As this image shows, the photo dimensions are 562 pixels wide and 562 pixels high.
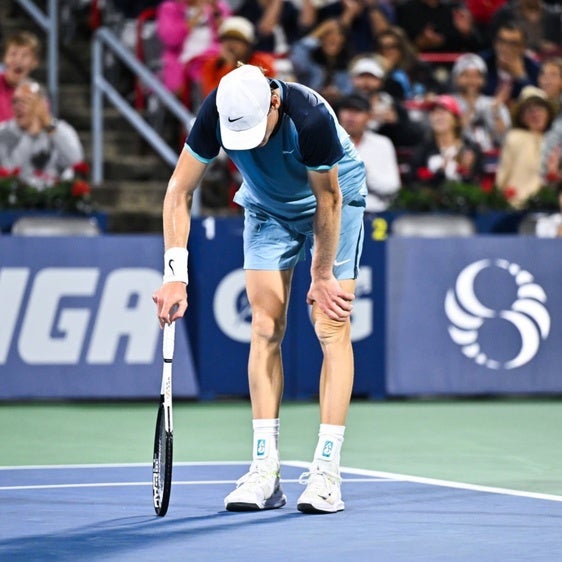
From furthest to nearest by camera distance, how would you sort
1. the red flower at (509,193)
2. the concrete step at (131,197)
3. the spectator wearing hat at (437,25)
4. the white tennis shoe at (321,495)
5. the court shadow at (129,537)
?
the spectator wearing hat at (437,25) < the concrete step at (131,197) < the red flower at (509,193) < the white tennis shoe at (321,495) < the court shadow at (129,537)

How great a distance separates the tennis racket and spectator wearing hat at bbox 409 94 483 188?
26.0 feet

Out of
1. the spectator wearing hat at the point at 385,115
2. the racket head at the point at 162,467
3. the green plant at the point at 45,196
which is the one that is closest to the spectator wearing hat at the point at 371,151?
the spectator wearing hat at the point at 385,115

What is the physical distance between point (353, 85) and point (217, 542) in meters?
9.75

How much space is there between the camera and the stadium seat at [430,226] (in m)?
12.7

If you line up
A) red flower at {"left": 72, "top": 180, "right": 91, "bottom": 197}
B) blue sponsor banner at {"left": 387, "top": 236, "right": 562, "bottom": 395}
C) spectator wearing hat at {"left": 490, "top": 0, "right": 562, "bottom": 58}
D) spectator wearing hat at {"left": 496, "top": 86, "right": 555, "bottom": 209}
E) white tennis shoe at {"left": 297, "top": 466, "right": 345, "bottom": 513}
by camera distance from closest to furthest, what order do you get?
white tennis shoe at {"left": 297, "top": 466, "right": 345, "bottom": 513} → blue sponsor banner at {"left": 387, "top": 236, "right": 562, "bottom": 395} → red flower at {"left": 72, "top": 180, "right": 91, "bottom": 197} → spectator wearing hat at {"left": 496, "top": 86, "right": 555, "bottom": 209} → spectator wearing hat at {"left": 490, "top": 0, "right": 562, "bottom": 58}

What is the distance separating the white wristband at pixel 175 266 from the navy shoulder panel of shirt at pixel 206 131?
0.41 metres

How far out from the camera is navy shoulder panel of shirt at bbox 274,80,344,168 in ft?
21.9

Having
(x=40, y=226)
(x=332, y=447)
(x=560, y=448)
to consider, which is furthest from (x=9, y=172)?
(x=332, y=447)

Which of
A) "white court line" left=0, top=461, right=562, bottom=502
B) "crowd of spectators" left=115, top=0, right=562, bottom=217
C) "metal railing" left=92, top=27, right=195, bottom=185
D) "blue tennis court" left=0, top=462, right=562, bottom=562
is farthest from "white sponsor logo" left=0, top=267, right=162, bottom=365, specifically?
"metal railing" left=92, top=27, right=195, bottom=185

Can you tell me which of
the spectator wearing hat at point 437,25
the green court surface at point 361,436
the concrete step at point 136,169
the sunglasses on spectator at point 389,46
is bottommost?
the green court surface at point 361,436

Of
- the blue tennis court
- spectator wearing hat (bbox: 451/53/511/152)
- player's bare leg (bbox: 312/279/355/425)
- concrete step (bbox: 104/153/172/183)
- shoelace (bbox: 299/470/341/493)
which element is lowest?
the blue tennis court

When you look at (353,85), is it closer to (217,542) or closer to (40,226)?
(40,226)

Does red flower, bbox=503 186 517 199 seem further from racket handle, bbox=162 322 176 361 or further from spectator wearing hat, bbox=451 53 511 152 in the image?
racket handle, bbox=162 322 176 361

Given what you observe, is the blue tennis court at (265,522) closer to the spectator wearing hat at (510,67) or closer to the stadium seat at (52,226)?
the stadium seat at (52,226)
